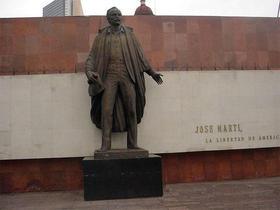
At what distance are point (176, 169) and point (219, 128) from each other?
184 cm

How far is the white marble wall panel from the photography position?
870cm

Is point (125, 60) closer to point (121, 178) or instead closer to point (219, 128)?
point (121, 178)

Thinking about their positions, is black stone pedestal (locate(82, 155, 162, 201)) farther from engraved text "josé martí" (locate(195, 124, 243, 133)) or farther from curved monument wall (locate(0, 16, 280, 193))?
engraved text "josé martí" (locate(195, 124, 243, 133))

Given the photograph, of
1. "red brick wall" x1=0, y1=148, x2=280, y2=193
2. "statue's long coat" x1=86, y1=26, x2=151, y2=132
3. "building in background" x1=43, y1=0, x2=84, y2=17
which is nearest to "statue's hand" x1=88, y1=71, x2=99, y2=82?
"statue's long coat" x1=86, y1=26, x2=151, y2=132

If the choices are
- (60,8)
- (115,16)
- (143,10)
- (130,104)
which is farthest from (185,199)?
(60,8)

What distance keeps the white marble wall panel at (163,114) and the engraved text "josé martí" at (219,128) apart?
31 millimetres

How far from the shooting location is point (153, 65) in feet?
31.6

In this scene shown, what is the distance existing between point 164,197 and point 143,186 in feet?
1.85

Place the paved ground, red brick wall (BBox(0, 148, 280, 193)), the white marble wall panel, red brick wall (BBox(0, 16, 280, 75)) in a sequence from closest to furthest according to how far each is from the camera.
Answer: the paved ground < the white marble wall panel < red brick wall (BBox(0, 148, 280, 193)) < red brick wall (BBox(0, 16, 280, 75))

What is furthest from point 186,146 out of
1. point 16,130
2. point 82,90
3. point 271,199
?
point 16,130

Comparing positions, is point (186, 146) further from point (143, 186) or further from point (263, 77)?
point (263, 77)

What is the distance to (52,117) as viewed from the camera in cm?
877

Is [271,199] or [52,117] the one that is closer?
[271,199]

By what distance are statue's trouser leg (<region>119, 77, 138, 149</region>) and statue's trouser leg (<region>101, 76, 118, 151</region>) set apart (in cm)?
23
